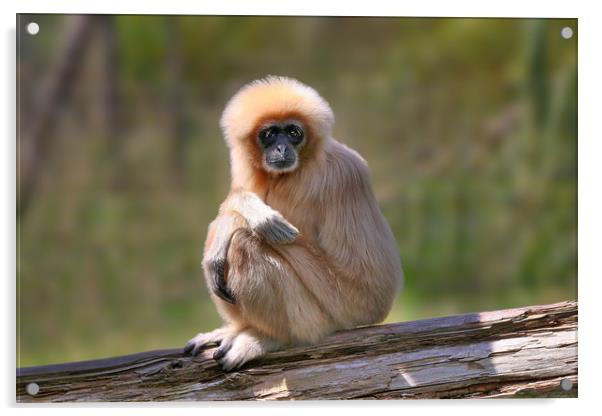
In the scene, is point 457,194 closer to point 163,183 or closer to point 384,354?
point 384,354

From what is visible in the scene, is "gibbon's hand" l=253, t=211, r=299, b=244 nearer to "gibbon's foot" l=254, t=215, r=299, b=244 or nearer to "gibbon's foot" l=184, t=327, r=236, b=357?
"gibbon's foot" l=254, t=215, r=299, b=244

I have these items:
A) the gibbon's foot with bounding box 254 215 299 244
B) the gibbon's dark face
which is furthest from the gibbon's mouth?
the gibbon's foot with bounding box 254 215 299 244

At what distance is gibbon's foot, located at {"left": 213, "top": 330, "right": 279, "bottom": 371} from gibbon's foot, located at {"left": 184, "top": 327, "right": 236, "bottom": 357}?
0.06 metres

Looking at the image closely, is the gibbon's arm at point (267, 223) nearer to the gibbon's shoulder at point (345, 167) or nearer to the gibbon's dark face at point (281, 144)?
the gibbon's dark face at point (281, 144)

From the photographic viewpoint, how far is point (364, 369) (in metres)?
5.27

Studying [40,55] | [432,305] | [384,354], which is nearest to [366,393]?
[384,354]

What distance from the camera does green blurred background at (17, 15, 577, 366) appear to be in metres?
5.96

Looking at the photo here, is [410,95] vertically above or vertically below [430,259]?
above

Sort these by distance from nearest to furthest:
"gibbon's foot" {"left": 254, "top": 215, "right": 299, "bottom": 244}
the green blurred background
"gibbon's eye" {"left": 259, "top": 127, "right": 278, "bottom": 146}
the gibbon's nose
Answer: "gibbon's foot" {"left": 254, "top": 215, "right": 299, "bottom": 244}
the gibbon's nose
"gibbon's eye" {"left": 259, "top": 127, "right": 278, "bottom": 146}
the green blurred background

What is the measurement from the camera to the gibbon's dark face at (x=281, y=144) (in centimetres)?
523

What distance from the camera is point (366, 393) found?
535 centimetres

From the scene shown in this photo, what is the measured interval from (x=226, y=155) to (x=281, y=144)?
1.43 meters

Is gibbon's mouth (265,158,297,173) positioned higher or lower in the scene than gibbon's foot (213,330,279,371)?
higher
